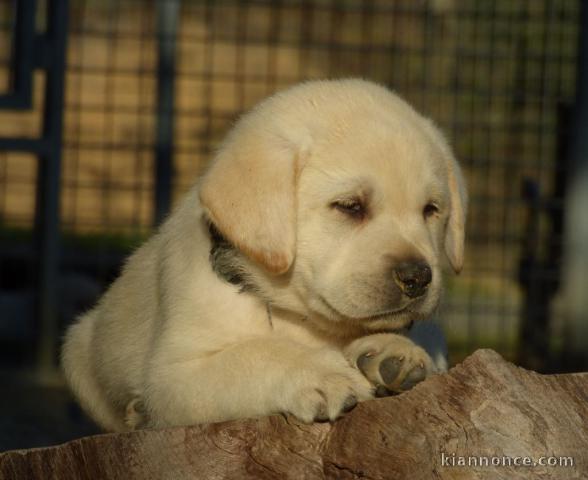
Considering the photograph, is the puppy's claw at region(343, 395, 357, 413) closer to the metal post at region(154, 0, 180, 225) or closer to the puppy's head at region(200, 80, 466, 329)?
the puppy's head at region(200, 80, 466, 329)

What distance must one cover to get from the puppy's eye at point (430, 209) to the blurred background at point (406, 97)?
431cm

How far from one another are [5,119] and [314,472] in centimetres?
715

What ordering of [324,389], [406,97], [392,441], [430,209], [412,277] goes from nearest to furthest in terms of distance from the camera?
[392,441], [324,389], [412,277], [430,209], [406,97]

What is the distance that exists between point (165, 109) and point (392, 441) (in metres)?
5.35

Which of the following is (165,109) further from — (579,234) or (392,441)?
(392,441)

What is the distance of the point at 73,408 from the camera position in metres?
6.40

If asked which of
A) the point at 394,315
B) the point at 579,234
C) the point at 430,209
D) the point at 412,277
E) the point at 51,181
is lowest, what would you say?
the point at 579,234

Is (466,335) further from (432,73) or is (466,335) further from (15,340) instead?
(15,340)

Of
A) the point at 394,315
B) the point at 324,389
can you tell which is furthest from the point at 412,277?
the point at 324,389

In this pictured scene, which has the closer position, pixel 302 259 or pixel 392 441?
pixel 392 441

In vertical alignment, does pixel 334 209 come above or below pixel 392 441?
above

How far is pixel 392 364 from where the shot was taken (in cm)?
307

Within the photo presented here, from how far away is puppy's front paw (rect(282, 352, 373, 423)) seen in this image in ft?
9.15

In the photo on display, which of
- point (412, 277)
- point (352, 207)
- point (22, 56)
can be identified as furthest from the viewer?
point (22, 56)
